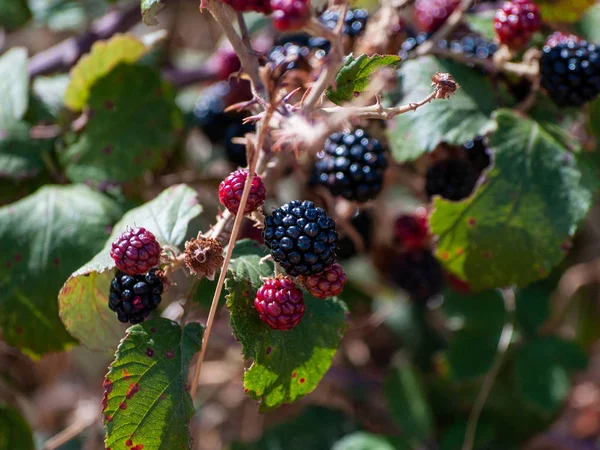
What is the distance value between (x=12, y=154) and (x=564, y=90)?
125 cm

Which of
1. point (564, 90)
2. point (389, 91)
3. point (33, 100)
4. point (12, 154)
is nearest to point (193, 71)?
point (33, 100)

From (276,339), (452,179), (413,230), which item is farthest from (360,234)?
(276,339)

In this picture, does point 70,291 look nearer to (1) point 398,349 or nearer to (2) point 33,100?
(2) point 33,100

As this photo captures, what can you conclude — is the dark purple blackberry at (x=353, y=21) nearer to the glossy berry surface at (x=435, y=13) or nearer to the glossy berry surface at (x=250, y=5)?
the glossy berry surface at (x=435, y=13)

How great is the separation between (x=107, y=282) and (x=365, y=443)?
835 mm

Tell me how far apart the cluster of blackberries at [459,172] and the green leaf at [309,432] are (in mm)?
742

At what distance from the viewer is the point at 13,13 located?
1.84m

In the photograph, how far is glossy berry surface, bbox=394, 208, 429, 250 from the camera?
66.4 inches

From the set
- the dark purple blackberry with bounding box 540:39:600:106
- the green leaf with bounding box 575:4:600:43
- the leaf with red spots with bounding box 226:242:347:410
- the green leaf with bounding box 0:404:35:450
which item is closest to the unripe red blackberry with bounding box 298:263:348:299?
the leaf with red spots with bounding box 226:242:347:410

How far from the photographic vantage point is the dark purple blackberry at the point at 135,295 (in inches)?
41.8

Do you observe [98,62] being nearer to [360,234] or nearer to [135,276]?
[135,276]

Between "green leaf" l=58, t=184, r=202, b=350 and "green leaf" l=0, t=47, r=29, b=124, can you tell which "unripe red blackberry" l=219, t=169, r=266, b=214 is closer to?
"green leaf" l=58, t=184, r=202, b=350

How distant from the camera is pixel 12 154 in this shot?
151 centimetres

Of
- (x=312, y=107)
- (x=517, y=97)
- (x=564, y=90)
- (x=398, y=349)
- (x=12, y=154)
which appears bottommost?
(x=398, y=349)
